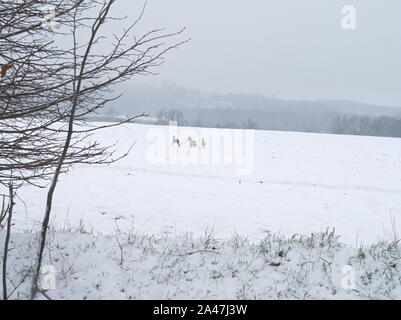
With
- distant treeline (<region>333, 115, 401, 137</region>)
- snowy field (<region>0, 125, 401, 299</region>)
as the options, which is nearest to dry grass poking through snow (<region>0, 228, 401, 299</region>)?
snowy field (<region>0, 125, 401, 299</region>)

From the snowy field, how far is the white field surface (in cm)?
5

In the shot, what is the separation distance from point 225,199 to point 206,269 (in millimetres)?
6406

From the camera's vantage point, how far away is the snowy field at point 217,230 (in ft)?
10.9

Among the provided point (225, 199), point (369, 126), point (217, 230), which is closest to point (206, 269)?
point (217, 230)

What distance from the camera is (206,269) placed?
361cm

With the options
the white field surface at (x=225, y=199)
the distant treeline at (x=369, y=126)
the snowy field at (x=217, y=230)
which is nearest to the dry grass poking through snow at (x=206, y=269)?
the snowy field at (x=217, y=230)

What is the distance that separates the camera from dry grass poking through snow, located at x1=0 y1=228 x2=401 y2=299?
3221 millimetres

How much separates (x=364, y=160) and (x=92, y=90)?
20.8m

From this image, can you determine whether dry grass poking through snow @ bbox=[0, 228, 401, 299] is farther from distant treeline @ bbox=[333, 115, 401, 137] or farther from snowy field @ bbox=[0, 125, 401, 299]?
distant treeline @ bbox=[333, 115, 401, 137]

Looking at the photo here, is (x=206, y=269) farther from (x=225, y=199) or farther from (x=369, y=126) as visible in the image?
(x=369, y=126)

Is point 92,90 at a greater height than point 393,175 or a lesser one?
greater
